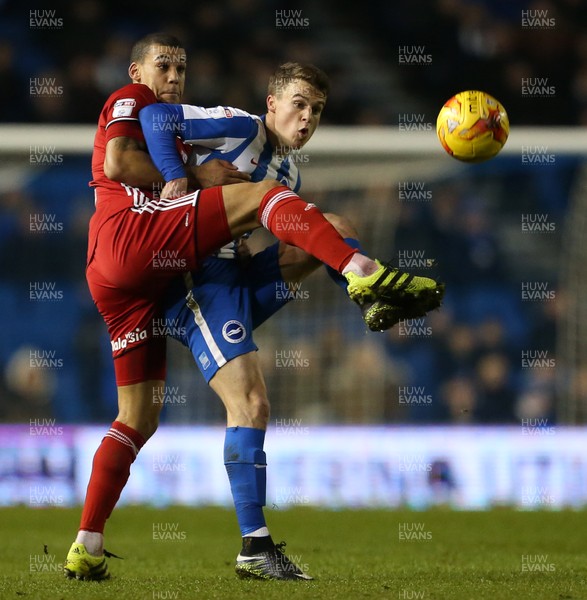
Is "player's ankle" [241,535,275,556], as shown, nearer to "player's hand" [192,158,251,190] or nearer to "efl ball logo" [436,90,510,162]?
"player's hand" [192,158,251,190]

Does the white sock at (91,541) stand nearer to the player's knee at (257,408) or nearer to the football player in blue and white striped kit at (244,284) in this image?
the football player in blue and white striped kit at (244,284)

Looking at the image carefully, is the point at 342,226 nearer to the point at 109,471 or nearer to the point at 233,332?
the point at 233,332

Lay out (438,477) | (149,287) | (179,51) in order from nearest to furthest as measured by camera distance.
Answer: (149,287)
(179,51)
(438,477)

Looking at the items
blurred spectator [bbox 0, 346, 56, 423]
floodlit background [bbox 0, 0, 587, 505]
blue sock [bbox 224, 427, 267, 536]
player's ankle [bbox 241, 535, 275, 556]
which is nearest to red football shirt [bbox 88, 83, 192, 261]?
blue sock [bbox 224, 427, 267, 536]

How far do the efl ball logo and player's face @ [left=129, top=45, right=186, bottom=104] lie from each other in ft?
4.06

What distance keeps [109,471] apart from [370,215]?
634 centimetres

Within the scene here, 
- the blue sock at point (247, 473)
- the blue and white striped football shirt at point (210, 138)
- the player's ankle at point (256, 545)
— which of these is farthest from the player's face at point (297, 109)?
the player's ankle at point (256, 545)

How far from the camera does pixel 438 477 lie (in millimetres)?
9062

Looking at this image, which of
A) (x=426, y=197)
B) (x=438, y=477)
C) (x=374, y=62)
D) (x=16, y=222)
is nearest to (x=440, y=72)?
(x=374, y=62)

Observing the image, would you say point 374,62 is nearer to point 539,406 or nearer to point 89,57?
point 89,57

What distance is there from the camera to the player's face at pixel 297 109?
460cm

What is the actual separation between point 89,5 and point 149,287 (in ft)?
33.7

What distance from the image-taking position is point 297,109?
Result: 461 cm

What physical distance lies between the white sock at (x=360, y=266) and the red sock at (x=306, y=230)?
0.15 feet
